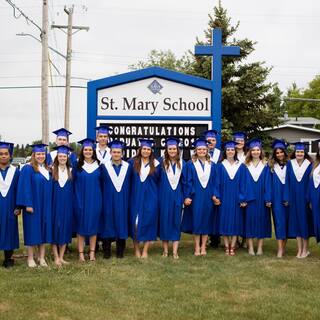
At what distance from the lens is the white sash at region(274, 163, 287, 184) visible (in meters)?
7.86

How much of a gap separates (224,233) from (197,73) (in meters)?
13.3

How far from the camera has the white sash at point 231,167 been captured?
806 cm

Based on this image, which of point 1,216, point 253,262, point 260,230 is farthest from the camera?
point 260,230

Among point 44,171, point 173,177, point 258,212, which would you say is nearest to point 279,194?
point 258,212

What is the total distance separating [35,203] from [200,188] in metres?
2.30

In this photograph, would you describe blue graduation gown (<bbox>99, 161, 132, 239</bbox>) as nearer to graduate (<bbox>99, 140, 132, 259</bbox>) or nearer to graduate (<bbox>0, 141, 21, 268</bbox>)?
graduate (<bbox>99, 140, 132, 259</bbox>)

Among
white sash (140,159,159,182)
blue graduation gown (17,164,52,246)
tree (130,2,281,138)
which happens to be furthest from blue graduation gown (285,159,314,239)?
tree (130,2,281,138)

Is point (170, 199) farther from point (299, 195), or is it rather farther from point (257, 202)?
point (299, 195)

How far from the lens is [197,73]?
20.6 m

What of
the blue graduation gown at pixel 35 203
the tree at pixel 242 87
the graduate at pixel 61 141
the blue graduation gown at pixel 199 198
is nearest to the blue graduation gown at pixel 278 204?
the blue graduation gown at pixel 199 198

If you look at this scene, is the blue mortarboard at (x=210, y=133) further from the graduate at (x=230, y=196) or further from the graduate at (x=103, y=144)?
the graduate at (x=103, y=144)

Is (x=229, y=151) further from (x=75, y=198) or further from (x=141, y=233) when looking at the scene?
(x=75, y=198)

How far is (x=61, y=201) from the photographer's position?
7137mm

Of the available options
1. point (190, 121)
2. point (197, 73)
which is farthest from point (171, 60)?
point (190, 121)
